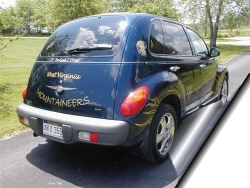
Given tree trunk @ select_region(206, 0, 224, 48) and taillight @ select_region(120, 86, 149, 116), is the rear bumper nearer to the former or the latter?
taillight @ select_region(120, 86, 149, 116)

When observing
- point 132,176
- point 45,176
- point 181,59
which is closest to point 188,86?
point 181,59

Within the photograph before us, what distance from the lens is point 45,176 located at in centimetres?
268

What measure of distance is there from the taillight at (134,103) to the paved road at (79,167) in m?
0.67

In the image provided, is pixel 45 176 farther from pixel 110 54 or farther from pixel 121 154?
pixel 110 54

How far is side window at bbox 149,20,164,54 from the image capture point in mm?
2873

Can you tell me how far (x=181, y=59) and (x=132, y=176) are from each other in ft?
5.44

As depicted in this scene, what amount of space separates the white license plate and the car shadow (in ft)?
1.49

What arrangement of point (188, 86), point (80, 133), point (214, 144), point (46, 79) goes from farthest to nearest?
point (188, 86), point (46, 79), point (80, 133), point (214, 144)

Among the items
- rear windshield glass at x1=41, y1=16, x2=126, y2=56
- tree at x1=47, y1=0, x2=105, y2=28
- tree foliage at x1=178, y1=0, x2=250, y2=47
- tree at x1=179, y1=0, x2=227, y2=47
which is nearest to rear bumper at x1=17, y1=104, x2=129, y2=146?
rear windshield glass at x1=41, y1=16, x2=126, y2=56

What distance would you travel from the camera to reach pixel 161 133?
2.95 m

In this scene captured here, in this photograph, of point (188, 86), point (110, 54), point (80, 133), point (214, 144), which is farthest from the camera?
point (188, 86)

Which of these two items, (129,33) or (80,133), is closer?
(80,133)

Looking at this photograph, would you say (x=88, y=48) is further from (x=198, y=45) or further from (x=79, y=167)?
(x=198, y=45)

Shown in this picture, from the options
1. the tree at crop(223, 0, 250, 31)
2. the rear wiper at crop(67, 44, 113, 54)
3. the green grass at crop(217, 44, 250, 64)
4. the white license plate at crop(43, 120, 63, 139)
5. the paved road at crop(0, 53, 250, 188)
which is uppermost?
the tree at crop(223, 0, 250, 31)
